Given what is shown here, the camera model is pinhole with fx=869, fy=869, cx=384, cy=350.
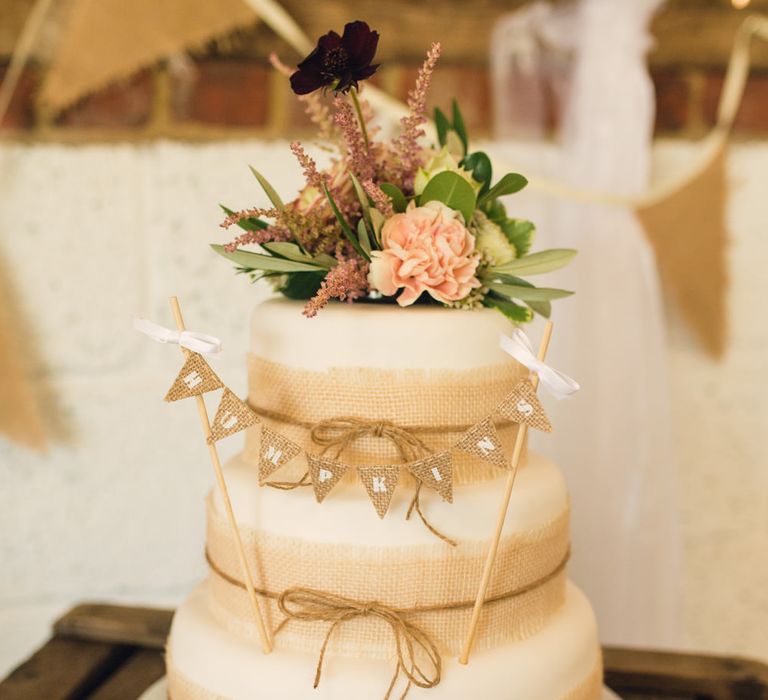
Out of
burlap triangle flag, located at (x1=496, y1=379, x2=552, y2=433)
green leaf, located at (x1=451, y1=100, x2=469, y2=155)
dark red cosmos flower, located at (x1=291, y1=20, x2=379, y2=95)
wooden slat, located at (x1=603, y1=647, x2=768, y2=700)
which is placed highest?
dark red cosmos flower, located at (x1=291, y1=20, x2=379, y2=95)

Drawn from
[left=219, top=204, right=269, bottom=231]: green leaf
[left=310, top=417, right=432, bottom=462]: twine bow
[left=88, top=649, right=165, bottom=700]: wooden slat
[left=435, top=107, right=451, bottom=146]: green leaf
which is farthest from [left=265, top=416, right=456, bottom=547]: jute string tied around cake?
[left=88, top=649, right=165, bottom=700]: wooden slat

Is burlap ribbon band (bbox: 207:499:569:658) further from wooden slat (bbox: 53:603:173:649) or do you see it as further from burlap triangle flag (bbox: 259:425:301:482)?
wooden slat (bbox: 53:603:173:649)

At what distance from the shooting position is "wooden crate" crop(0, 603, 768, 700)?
106 centimetres

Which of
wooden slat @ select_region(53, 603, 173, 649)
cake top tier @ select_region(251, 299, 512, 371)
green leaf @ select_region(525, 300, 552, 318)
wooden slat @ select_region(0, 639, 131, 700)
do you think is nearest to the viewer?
cake top tier @ select_region(251, 299, 512, 371)

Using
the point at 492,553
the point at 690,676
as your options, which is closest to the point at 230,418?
the point at 492,553

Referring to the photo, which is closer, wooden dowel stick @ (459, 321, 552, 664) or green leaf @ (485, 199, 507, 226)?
wooden dowel stick @ (459, 321, 552, 664)

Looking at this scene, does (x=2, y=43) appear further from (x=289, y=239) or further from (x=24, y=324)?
(x=289, y=239)

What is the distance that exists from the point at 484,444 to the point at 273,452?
176 mm

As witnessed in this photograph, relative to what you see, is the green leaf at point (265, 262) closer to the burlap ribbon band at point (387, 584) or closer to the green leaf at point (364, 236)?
the green leaf at point (364, 236)

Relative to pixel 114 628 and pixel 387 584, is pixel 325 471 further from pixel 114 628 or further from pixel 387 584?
pixel 114 628

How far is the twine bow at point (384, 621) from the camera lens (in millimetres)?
729

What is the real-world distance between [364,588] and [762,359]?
104cm

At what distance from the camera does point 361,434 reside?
0.76 m

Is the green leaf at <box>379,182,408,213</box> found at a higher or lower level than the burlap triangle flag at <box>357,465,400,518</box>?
higher
